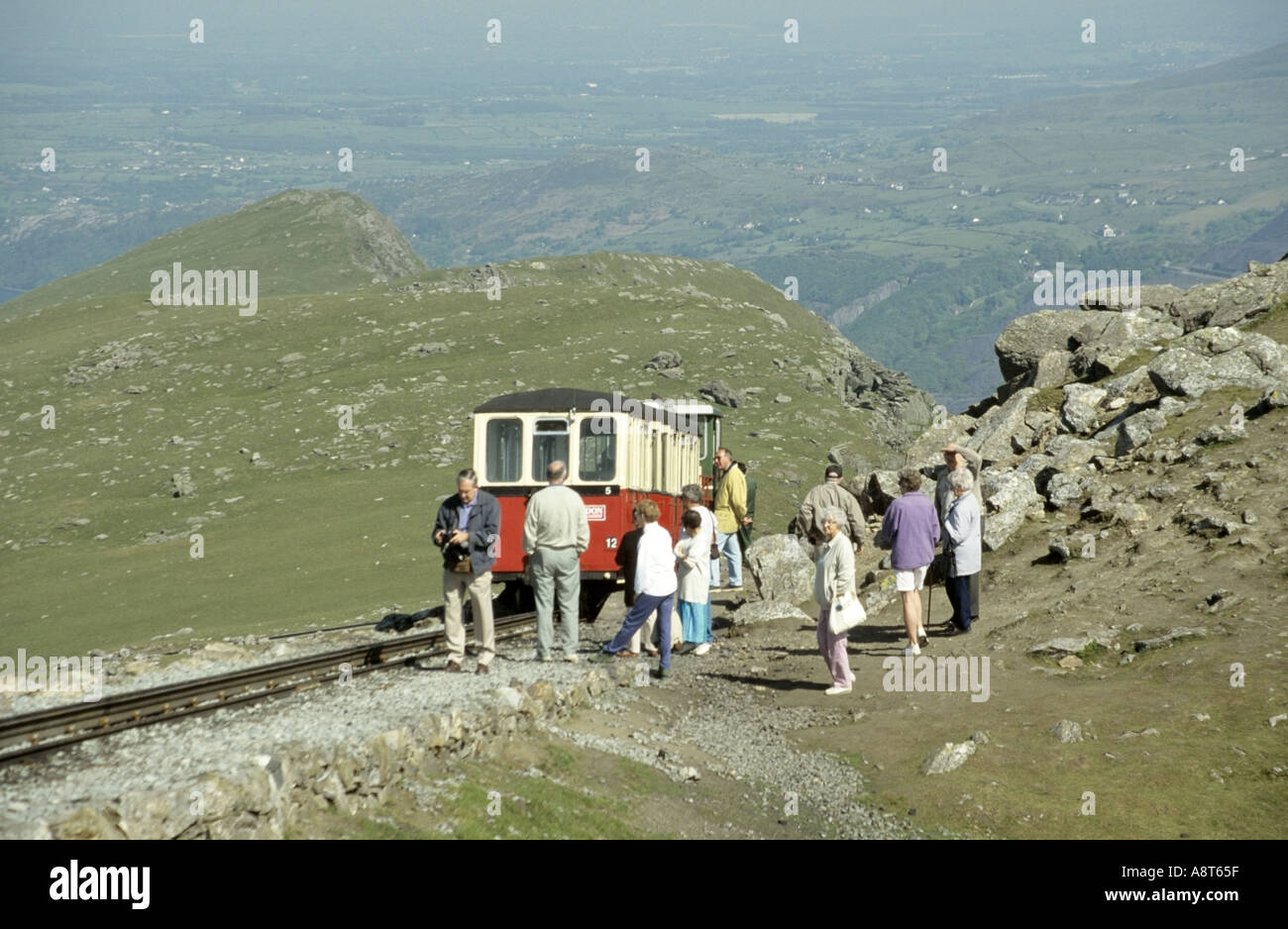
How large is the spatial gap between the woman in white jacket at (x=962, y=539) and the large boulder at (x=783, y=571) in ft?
18.2

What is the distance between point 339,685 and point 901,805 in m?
7.90

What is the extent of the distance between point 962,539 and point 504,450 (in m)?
9.72

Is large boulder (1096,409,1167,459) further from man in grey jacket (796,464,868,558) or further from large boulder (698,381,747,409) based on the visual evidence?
large boulder (698,381,747,409)

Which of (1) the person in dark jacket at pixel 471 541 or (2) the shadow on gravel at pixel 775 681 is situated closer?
(1) the person in dark jacket at pixel 471 541

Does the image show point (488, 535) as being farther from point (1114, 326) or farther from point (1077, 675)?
point (1114, 326)

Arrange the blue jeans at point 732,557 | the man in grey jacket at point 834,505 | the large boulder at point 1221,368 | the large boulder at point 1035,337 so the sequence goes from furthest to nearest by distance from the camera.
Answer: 1. the large boulder at point 1035,337
2. the large boulder at point 1221,368
3. the blue jeans at point 732,557
4. the man in grey jacket at point 834,505

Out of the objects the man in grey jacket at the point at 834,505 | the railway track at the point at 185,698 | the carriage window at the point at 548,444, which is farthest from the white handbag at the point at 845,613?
the carriage window at the point at 548,444

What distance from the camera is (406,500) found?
75500 millimetres

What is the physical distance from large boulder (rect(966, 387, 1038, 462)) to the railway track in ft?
43.9

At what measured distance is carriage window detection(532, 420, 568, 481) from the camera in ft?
90.0

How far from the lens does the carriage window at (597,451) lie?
27.4 meters

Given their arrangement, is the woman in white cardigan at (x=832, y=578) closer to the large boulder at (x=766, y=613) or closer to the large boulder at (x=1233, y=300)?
the large boulder at (x=766, y=613)

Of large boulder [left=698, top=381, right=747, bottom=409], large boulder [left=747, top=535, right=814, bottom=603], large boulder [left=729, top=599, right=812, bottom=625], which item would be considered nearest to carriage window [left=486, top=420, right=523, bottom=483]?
large boulder [left=747, top=535, right=814, bottom=603]
